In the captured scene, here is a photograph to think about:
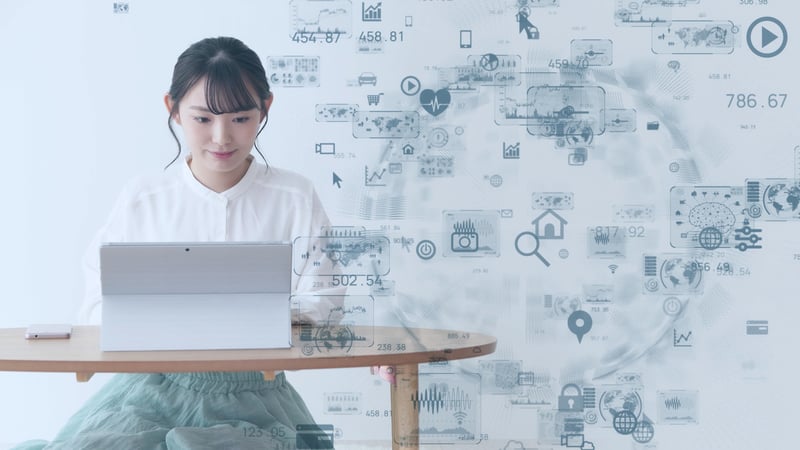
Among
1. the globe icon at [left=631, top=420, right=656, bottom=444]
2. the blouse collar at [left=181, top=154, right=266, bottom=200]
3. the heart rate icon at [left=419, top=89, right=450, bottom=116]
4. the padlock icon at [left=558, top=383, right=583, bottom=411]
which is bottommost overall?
the globe icon at [left=631, top=420, right=656, bottom=444]

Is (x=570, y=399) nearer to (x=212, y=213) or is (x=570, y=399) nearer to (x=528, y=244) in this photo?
(x=528, y=244)

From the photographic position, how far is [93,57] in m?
3.00

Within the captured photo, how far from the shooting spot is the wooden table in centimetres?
154

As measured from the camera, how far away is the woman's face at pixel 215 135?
215 cm

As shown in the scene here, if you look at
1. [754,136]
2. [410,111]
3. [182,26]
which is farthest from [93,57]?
[754,136]

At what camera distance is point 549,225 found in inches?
119

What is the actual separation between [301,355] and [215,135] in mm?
716

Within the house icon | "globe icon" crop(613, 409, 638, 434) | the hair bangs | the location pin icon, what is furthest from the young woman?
"globe icon" crop(613, 409, 638, 434)

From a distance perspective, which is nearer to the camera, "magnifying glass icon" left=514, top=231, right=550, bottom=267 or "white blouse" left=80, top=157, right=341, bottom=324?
"white blouse" left=80, top=157, right=341, bottom=324

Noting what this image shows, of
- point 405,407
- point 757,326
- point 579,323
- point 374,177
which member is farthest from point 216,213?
point 757,326

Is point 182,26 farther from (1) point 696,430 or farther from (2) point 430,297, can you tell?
(1) point 696,430

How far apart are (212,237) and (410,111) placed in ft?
3.24

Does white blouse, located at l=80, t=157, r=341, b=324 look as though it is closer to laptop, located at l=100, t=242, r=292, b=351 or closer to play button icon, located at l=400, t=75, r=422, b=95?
laptop, located at l=100, t=242, r=292, b=351

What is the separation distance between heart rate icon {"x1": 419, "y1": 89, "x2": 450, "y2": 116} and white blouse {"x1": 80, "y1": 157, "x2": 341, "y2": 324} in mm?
839
